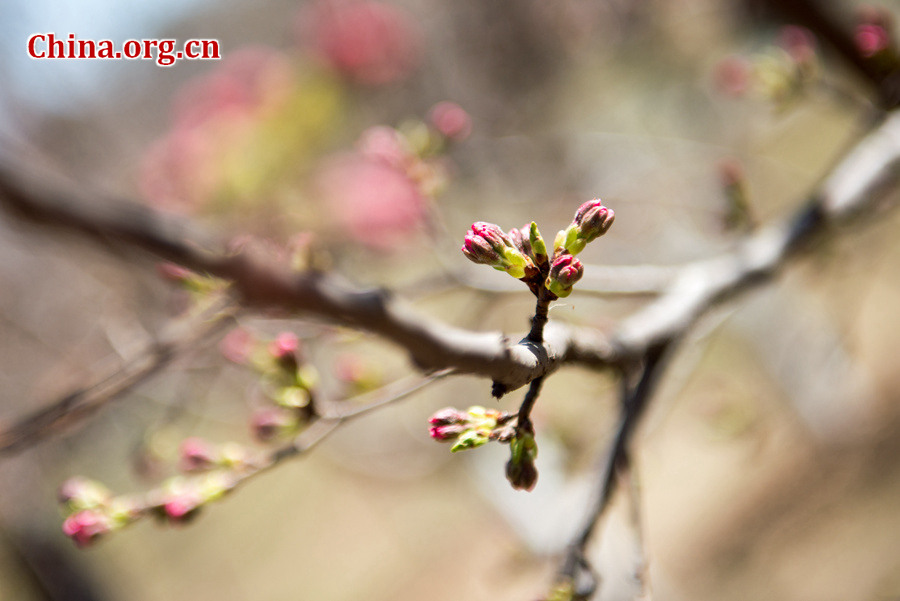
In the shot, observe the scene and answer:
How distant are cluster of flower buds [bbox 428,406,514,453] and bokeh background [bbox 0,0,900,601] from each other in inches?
39.8

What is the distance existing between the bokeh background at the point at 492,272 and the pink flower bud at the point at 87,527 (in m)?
0.85

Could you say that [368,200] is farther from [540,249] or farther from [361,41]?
[540,249]

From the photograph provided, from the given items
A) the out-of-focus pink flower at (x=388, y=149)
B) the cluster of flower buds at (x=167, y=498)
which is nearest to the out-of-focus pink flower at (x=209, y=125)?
the out-of-focus pink flower at (x=388, y=149)

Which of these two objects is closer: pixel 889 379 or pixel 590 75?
pixel 889 379

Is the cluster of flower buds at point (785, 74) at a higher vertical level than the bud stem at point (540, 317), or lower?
higher

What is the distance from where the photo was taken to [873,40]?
4.96 ft

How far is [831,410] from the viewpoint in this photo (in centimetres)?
311

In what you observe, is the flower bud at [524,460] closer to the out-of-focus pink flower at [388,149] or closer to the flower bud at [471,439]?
the flower bud at [471,439]

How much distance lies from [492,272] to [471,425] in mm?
1023

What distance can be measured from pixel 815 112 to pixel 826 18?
11.9 feet

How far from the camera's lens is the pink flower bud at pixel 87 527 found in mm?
938

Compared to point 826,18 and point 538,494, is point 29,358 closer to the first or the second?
point 538,494

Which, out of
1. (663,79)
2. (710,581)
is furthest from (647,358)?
(663,79)

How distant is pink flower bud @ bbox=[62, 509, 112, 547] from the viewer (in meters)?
0.94
